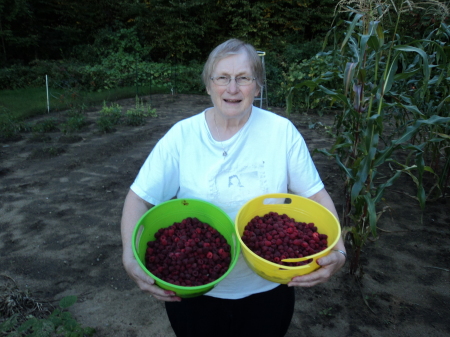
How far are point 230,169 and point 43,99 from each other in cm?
839

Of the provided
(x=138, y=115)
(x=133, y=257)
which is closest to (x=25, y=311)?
(x=133, y=257)

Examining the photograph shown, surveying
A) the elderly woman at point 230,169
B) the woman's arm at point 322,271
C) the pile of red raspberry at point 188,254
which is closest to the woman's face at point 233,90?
the elderly woman at point 230,169

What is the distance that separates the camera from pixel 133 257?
127cm

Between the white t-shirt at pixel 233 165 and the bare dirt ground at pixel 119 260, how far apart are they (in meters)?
1.17

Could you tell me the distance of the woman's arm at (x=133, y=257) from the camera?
116 cm

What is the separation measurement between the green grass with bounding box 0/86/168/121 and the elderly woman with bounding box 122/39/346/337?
604 cm

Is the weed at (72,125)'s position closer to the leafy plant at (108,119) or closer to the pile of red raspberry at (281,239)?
the leafy plant at (108,119)

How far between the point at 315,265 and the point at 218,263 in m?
0.35

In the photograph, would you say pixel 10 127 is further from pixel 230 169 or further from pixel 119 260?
pixel 230 169

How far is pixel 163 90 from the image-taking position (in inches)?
406

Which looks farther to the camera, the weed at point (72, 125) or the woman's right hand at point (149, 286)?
the weed at point (72, 125)

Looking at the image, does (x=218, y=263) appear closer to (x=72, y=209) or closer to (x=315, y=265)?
(x=315, y=265)

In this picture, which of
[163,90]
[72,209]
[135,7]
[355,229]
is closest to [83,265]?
[72,209]

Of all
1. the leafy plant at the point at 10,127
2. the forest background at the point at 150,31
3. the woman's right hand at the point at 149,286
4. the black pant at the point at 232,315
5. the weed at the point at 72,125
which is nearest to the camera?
the woman's right hand at the point at 149,286
